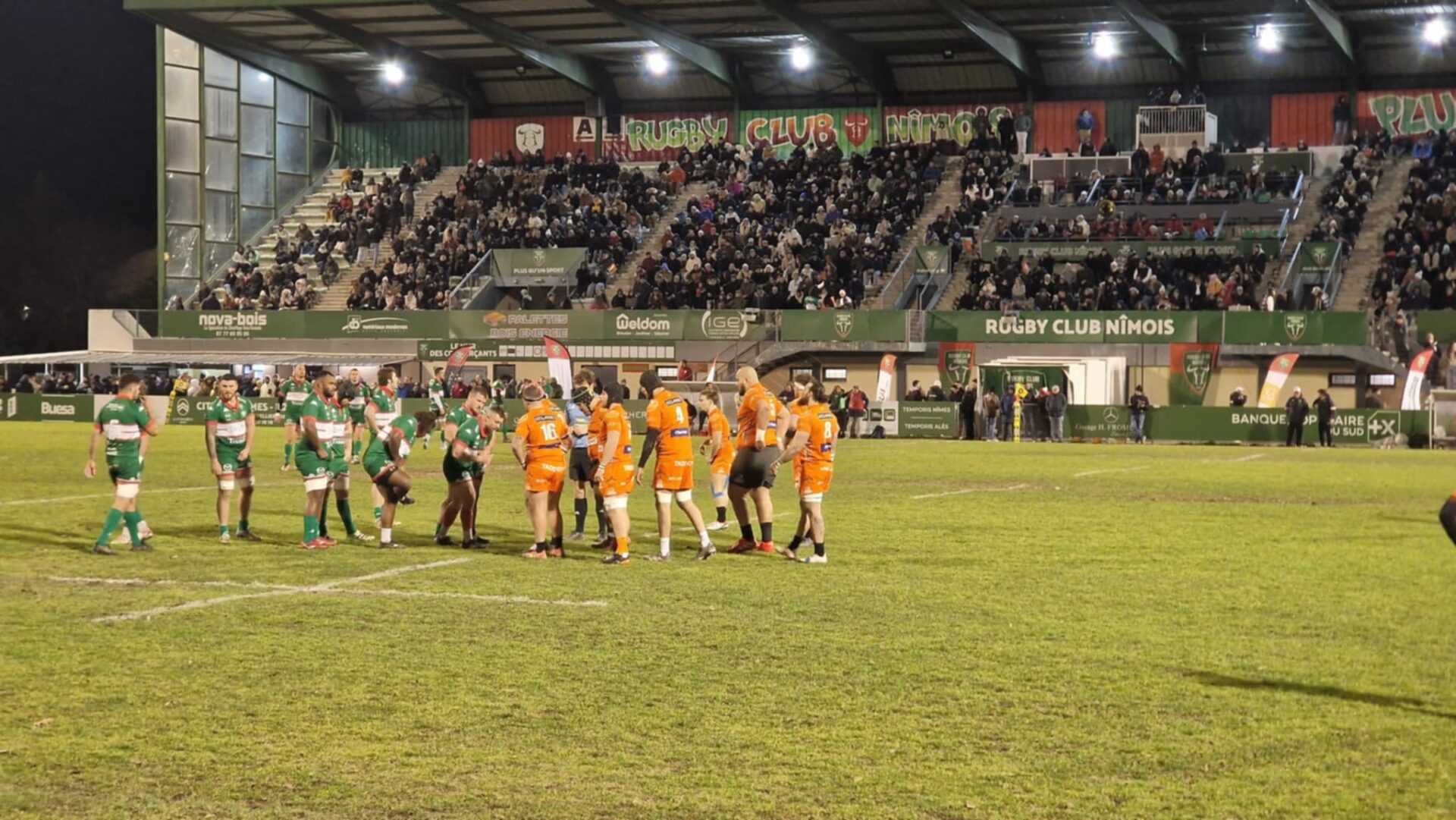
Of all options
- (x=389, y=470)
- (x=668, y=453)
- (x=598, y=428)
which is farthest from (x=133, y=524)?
(x=668, y=453)

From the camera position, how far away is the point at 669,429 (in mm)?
16438

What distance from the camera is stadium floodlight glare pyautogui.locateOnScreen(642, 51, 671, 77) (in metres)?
62.1

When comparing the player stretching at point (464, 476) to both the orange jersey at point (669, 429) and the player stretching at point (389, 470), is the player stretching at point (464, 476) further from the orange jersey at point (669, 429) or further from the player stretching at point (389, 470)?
the orange jersey at point (669, 429)

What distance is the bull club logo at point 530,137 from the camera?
7081cm

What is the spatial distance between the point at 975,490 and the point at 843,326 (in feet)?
78.9

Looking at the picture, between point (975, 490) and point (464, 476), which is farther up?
point (464, 476)

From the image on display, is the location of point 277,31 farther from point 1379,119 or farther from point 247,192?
point 1379,119

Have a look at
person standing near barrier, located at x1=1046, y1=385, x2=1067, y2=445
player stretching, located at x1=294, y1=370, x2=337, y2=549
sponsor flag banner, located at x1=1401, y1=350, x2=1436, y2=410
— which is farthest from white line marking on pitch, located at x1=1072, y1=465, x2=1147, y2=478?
player stretching, located at x1=294, y1=370, x2=337, y2=549

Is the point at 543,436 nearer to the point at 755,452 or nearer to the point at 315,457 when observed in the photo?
the point at 755,452

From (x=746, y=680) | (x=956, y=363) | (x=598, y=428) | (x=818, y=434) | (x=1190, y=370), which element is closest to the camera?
(x=746, y=680)

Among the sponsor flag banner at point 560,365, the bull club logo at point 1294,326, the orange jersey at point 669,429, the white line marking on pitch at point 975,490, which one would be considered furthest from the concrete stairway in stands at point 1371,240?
the orange jersey at point 669,429

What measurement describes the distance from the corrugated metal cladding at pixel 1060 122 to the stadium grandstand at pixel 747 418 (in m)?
0.27

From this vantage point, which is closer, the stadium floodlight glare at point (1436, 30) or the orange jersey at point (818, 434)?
the orange jersey at point (818, 434)

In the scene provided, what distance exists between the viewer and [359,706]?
375 inches
